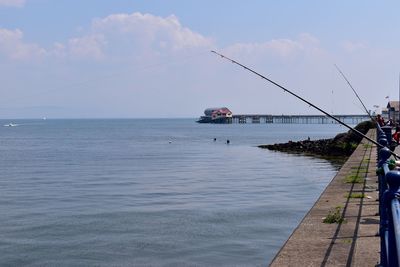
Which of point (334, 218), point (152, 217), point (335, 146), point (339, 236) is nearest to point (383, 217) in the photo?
point (339, 236)

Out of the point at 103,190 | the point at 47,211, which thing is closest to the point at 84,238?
the point at 47,211

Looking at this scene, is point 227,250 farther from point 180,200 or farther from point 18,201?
point 18,201

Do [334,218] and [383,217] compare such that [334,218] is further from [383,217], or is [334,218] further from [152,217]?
[152,217]

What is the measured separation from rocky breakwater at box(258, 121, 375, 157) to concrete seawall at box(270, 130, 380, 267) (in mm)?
32149

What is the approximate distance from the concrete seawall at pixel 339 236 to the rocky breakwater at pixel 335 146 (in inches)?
1266

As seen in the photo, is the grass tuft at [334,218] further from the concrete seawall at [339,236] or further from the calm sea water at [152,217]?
the calm sea water at [152,217]

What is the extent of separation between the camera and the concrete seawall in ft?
23.7

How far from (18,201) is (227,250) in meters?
12.0

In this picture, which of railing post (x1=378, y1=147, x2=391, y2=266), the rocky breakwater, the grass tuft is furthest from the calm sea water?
the rocky breakwater

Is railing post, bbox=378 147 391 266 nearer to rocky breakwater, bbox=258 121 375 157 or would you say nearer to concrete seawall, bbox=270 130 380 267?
concrete seawall, bbox=270 130 380 267

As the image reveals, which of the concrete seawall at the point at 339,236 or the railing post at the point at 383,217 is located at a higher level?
the railing post at the point at 383,217

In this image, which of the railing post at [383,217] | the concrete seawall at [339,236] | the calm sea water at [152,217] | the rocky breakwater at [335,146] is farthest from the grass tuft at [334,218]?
the rocky breakwater at [335,146]

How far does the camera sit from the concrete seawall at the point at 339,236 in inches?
284

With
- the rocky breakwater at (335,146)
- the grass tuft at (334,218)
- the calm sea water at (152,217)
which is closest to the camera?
the grass tuft at (334,218)
